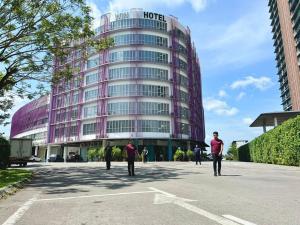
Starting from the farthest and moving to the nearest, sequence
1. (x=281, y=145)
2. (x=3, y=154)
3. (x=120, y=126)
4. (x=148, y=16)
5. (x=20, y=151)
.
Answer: (x=148, y=16) < (x=120, y=126) < (x=20, y=151) < (x=3, y=154) < (x=281, y=145)

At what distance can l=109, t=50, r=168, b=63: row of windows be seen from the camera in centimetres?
5688

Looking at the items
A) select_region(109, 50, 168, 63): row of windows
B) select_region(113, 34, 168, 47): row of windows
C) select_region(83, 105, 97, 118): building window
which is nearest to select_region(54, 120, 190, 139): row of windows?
select_region(83, 105, 97, 118): building window

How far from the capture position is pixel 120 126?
55094 mm

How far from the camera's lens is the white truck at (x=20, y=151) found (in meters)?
34.5

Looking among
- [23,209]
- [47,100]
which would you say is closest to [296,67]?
[47,100]

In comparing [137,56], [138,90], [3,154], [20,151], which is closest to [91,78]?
[137,56]

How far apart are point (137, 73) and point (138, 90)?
3062 millimetres

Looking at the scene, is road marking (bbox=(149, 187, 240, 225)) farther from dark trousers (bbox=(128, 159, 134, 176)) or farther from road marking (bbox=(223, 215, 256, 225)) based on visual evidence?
dark trousers (bbox=(128, 159, 134, 176))

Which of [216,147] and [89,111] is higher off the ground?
[89,111]

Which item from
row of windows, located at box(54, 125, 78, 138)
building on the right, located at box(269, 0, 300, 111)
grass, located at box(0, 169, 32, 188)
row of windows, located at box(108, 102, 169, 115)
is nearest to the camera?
grass, located at box(0, 169, 32, 188)

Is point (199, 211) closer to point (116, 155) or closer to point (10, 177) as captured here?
point (10, 177)

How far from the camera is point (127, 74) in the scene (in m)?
56.4

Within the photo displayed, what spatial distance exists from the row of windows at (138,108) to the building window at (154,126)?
1.53 meters

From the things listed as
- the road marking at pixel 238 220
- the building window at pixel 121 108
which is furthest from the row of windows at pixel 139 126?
the road marking at pixel 238 220
